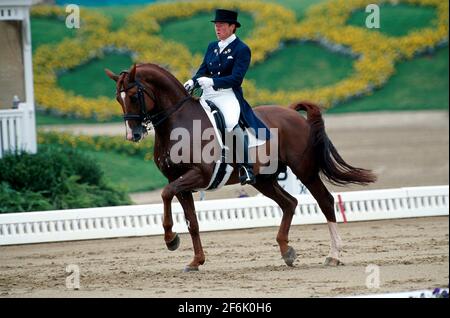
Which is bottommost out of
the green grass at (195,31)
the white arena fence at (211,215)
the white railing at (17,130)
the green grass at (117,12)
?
the white arena fence at (211,215)

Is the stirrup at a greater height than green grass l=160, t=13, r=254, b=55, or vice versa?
green grass l=160, t=13, r=254, b=55

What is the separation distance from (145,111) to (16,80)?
637 centimetres

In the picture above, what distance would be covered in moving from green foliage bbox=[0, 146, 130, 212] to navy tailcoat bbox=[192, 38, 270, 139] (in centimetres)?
413

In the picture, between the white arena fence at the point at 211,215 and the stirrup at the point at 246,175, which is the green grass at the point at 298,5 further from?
the stirrup at the point at 246,175

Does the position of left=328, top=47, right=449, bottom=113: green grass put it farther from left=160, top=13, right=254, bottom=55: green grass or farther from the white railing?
the white railing

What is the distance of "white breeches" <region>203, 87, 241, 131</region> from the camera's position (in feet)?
34.0

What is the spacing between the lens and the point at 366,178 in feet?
36.7

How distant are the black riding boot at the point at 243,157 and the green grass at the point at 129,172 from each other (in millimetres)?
6419

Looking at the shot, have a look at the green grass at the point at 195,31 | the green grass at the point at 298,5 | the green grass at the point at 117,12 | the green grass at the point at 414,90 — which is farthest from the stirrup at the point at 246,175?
the green grass at the point at 298,5

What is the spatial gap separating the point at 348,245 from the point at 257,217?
1.76m

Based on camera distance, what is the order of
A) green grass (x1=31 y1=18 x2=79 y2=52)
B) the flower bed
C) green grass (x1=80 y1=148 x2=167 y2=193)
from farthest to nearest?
1. green grass (x1=31 y1=18 x2=79 y2=52)
2. the flower bed
3. green grass (x1=80 y1=148 x2=167 y2=193)

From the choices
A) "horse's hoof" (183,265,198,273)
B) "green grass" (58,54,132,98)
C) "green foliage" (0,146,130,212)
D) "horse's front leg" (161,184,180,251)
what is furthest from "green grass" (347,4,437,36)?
"horse's front leg" (161,184,180,251)

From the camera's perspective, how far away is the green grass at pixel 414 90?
24.2 metres
